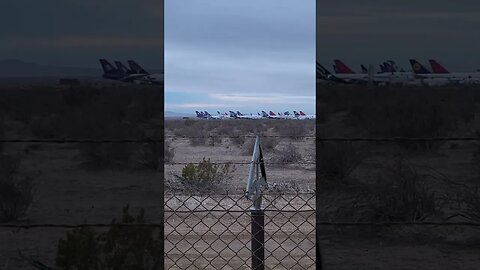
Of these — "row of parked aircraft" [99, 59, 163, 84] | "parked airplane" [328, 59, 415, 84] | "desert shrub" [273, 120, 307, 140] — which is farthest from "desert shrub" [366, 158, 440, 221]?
"desert shrub" [273, 120, 307, 140]

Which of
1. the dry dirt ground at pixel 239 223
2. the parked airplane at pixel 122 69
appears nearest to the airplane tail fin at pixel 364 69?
the parked airplane at pixel 122 69

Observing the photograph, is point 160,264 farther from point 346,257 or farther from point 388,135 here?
point 388,135

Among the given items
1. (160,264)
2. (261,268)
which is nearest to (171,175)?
(261,268)

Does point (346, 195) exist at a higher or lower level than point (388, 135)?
lower

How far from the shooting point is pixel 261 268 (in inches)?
127

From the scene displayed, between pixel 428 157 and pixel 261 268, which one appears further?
pixel 261 268

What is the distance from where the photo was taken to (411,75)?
2512 millimetres

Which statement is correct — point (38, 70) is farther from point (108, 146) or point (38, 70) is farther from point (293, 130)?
point (293, 130)

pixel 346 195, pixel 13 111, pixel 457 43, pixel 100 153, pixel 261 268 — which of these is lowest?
pixel 261 268

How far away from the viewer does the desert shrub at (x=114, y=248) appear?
8.45ft

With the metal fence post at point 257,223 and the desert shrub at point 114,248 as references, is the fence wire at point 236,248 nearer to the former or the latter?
the metal fence post at point 257,223

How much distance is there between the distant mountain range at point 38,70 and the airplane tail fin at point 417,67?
1212 mm

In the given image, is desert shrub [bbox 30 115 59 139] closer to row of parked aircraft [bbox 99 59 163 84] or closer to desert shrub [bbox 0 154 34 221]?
desert shrub [bbox 0 154 34 221]

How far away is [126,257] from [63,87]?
72 cm
